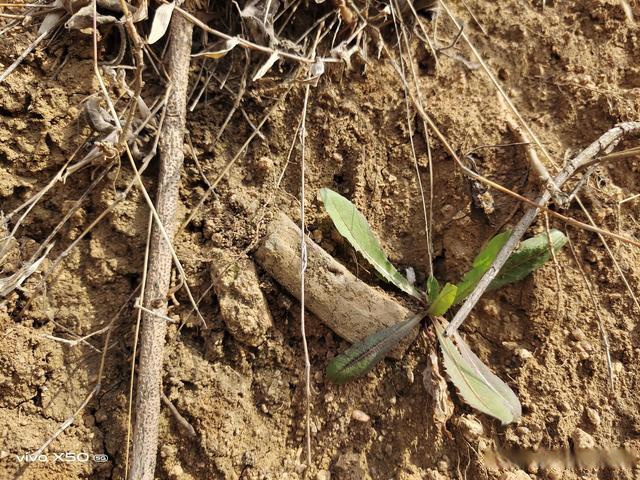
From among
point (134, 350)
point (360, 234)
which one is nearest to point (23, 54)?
point (134, 350)

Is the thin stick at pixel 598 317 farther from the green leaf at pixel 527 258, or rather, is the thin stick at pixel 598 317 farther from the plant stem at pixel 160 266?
the plant stem at pixel 160 266

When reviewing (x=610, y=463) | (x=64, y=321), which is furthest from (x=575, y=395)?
(x=64, y=321)

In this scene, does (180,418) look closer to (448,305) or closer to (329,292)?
(329,292)

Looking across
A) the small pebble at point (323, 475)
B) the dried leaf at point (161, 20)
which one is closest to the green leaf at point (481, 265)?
the small pebble at point (323, 475)

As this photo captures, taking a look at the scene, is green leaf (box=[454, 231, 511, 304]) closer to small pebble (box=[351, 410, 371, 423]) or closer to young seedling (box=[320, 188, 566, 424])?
young seedling (box=[320, 188, 566, 424])

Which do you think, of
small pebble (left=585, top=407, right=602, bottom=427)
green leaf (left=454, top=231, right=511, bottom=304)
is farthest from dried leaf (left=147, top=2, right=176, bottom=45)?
small pebble (left=585, top=407, right=602, bottom=427)
